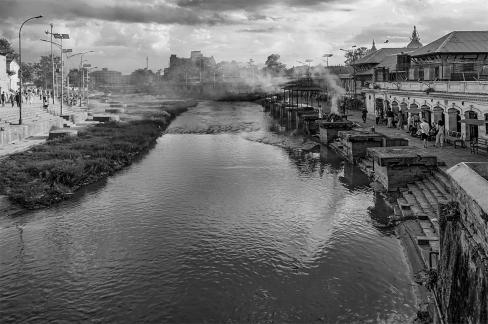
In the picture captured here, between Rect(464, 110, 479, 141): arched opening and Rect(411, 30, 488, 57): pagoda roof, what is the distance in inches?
349

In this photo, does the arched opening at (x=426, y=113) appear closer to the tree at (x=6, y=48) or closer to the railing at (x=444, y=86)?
the railing at (x=444, y=86)

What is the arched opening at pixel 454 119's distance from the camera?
35125 millimetres

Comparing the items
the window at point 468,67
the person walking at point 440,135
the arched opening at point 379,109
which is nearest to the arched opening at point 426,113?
the window at point 468,67

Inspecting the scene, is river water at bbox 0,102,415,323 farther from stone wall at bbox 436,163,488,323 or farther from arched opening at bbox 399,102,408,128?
arched opening at bbox 399,102,408,128

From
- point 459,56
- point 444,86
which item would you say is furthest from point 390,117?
point 444,86

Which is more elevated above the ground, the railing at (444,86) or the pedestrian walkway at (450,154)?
the railing at (444,86)

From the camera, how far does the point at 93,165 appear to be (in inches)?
1276

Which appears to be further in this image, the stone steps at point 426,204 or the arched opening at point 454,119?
the arched opening at point 454,119

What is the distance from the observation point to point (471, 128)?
109 feet

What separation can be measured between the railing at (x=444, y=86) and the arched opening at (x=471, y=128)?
5.08ft

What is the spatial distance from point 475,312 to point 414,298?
5067 millimetres

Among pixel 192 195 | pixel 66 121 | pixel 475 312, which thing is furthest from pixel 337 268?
pixel 66 121

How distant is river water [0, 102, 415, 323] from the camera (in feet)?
46.5

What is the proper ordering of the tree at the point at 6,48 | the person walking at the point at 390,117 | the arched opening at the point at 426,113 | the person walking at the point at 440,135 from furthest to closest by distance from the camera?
the tree at the point at 6,48
the person walking at the point at 390,117
the arched opening at the point at 426,113
the person walking at the point at 440,135
